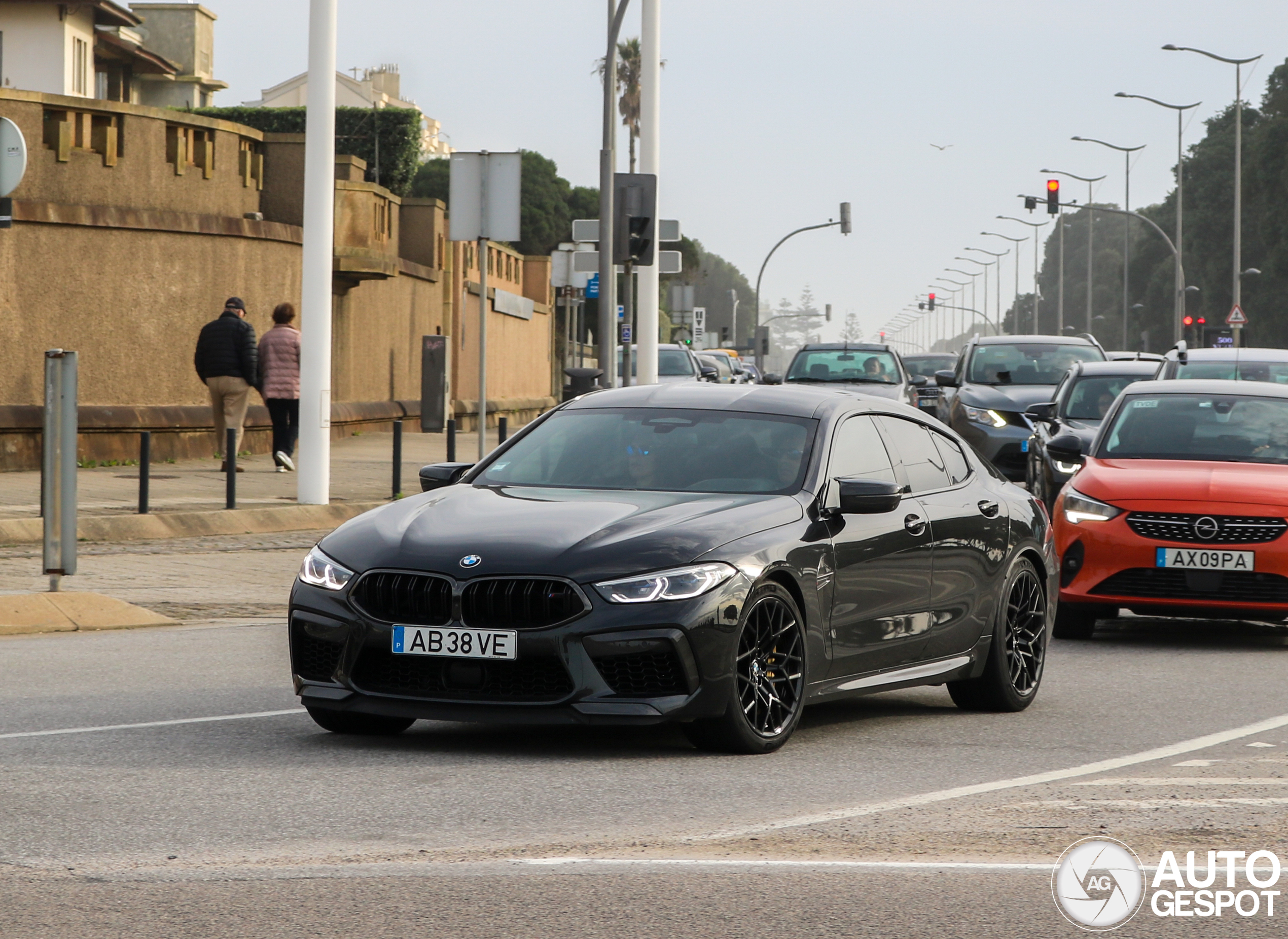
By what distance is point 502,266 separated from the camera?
48094mm

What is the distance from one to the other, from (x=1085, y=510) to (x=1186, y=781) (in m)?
4.91

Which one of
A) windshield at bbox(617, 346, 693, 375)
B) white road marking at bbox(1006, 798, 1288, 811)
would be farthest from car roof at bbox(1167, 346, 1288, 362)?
windshield at bbox(617, 346, 693, 375)

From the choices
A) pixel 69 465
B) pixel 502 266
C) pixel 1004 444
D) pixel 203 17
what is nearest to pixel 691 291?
pixel 502 266

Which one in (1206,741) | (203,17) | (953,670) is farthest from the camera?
(203,17)

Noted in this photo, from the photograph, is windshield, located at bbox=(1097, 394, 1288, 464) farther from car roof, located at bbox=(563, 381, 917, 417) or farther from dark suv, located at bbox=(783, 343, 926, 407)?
dark suv, located at bbox=(783, 343, 926, 407)

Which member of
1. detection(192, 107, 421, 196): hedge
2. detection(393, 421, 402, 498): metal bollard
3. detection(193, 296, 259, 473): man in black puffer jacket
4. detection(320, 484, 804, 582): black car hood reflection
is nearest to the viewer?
detection(320, 484, 804, 582): black car hood reflection

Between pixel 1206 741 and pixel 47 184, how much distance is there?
17.1 meters

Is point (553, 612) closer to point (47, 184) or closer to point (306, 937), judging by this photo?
point (306, 937)

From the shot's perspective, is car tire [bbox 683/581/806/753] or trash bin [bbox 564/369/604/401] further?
trash bin [bbox 564/369/604/401]

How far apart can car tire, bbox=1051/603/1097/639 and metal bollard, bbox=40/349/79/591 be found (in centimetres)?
568

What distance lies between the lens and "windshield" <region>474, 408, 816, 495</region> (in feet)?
26.7

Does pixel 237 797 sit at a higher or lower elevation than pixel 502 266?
lower

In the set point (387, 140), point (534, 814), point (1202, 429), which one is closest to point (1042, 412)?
point (1202, 429)

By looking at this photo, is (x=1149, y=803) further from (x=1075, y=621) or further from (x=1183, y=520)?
(x=1075, y=621)
